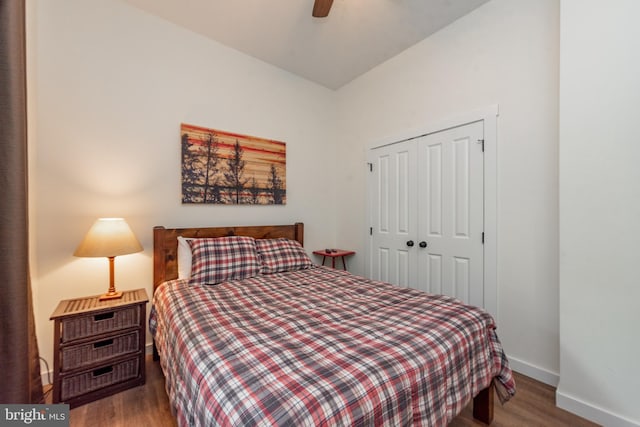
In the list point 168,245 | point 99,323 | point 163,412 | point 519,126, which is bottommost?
point 163,412

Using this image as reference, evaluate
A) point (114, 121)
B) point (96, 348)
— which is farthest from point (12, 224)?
point (114, 121)

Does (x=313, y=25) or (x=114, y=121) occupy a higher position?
(x=313, y=25)

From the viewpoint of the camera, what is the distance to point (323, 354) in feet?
3.35

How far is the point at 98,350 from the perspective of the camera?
1.74 meters

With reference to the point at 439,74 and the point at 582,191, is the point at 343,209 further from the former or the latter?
the point at 582,191

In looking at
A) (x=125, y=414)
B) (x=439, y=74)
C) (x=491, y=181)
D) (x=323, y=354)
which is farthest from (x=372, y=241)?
(x=125, y=414)

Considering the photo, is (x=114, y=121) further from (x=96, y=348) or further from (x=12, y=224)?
(x=96, y=348)

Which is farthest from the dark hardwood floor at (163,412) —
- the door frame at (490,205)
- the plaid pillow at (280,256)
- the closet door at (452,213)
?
the plaid pillow at (280,256)

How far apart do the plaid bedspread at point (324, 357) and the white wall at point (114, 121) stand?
0.86 meters

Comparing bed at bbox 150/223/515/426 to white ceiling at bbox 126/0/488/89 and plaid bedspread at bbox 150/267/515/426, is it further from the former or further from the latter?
white ceiling at bbox 126/0/488/89

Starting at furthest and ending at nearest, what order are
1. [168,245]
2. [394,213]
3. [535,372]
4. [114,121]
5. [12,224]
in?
[394,213]
[168,245]
[114,121]
[535,372]
[12,224]

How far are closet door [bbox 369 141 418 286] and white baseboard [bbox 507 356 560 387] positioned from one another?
0.98 meters

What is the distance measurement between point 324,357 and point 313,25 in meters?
2.67

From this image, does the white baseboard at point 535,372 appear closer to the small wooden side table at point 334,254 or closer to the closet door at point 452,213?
the closet door at point 452,213
